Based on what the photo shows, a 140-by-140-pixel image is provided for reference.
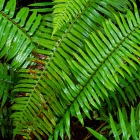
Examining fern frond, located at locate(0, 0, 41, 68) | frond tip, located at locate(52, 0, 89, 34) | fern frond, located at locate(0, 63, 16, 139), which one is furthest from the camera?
fern frond, located at locate(0, 63, 16, 139)

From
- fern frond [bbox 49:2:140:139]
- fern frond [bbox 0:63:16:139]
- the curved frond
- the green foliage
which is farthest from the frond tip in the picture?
fern frond [bbox 0:63:16:139]

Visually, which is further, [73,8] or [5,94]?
[5,94]

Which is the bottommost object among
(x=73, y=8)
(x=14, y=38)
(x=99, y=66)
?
(x=99, y=66)

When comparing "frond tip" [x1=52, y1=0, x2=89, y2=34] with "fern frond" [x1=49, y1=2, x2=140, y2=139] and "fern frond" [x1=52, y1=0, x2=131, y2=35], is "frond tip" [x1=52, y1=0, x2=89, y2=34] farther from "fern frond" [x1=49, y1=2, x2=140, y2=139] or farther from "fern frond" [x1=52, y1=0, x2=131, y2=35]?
"fern frond" [x1=49, y1=2, x2=140, y2=139]

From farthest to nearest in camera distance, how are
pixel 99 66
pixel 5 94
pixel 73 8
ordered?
pixel 5 94, pixel 73 8, pixel 99 66

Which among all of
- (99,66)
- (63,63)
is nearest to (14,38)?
(63,63)

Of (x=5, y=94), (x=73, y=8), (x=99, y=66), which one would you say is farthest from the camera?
(x=5, y=94)

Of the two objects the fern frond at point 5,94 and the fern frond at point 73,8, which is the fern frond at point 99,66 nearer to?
the fern frond at point 73,8

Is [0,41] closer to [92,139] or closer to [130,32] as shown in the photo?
[130,32]

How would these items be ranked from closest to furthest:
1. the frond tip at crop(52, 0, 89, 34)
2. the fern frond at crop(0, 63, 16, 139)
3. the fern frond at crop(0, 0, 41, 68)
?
the frond tip at crop(52, 0, 89, 34) < the fern frond at crop(0, 0, 41, 68) < the fern frond at crop(0, 63, 16, 139)

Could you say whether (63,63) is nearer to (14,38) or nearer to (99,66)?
(99,66)

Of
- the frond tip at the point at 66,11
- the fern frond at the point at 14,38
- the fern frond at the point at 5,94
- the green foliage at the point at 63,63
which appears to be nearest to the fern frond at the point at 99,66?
the green foliage at the point at 63,63

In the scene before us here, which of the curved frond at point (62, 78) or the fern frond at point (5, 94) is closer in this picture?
the curved frond at point (62, 78)

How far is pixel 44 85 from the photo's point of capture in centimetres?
263
